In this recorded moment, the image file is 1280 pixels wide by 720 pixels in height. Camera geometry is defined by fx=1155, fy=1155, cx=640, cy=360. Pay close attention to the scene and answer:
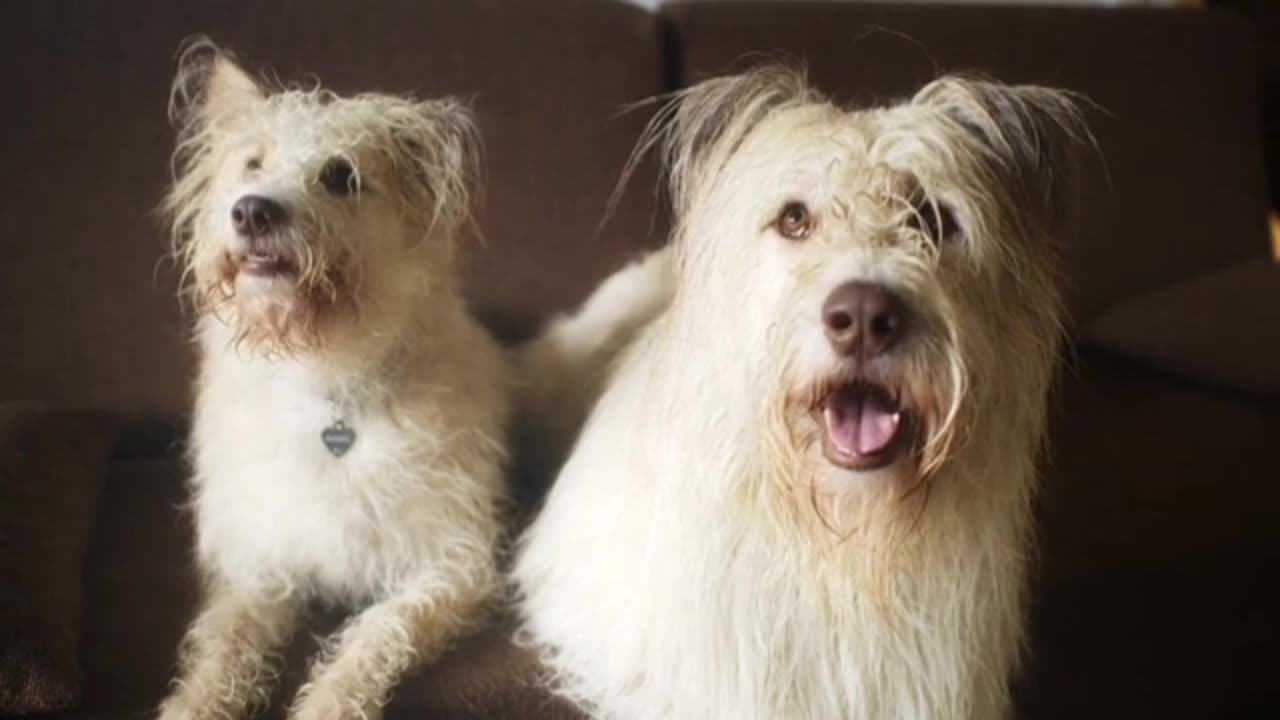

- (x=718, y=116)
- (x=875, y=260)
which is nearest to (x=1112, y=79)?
(x=718, y=116)

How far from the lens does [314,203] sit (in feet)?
5.31

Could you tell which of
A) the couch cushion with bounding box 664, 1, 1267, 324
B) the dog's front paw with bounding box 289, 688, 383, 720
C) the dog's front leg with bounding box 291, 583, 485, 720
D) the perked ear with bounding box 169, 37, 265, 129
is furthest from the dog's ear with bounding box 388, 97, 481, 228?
the couch cushion with bounding box 664, 1, 1267, 324

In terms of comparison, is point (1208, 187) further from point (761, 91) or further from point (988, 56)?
point (761, 91)

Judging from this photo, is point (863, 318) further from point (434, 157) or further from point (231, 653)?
point (231, 653)

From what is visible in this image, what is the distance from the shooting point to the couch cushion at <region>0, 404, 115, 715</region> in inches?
55.9

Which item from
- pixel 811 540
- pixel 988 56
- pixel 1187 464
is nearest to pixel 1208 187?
pixel 988 56

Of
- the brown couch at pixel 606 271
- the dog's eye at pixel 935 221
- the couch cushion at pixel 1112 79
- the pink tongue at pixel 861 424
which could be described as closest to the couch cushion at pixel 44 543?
the brown couch at pixel 606 271

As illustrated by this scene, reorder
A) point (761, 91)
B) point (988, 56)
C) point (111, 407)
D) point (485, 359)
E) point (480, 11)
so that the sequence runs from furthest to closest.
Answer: point (988, 56) → point (480, 11) → point (111, 407) → point (485, 359) → point (761, 91)

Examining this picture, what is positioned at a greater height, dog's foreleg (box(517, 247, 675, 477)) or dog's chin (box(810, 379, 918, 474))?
dog's chin (box(810, 379, 918, 474))

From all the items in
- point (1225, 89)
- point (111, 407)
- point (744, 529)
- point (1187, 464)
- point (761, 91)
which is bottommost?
point (1187, 464)

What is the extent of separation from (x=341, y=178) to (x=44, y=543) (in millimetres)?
649

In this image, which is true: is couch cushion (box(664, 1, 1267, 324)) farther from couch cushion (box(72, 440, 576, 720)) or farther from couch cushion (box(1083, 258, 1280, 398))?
couch cushion (box(72, 440, 576, 720))

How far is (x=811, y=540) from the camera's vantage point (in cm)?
136

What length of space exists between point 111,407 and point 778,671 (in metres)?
1.36
